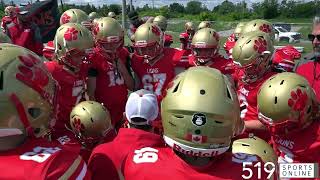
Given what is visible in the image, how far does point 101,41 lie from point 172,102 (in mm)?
3236

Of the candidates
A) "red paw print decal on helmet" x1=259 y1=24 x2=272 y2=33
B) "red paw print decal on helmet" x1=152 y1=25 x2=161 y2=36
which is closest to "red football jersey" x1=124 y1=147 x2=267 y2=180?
"red paw print decal on helmet" x1=152 y1=25 x2=161 y2=36

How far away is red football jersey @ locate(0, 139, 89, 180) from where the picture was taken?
227 centimetres

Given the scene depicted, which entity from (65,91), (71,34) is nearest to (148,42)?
(71,34)

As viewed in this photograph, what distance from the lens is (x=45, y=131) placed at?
8.56 feet

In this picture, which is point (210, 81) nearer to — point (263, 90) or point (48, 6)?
point (263, 90)

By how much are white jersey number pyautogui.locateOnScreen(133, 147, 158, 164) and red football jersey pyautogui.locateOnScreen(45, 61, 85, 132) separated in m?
2.30

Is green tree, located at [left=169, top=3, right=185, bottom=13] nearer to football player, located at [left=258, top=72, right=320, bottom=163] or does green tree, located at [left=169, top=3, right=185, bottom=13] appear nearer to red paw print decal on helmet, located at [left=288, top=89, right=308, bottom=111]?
football player, located at [left=258, top=72, right=320, bottom=163]

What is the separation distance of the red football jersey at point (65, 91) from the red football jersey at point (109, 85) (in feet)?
1.69

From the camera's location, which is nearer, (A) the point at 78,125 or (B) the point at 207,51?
(A) the point at 78,125

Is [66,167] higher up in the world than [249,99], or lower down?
higher up

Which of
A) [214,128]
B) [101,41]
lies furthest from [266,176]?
[101,41]

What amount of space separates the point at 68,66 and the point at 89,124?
2.71 ft

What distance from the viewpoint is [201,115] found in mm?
2498

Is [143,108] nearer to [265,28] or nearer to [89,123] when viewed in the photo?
[89,123]
